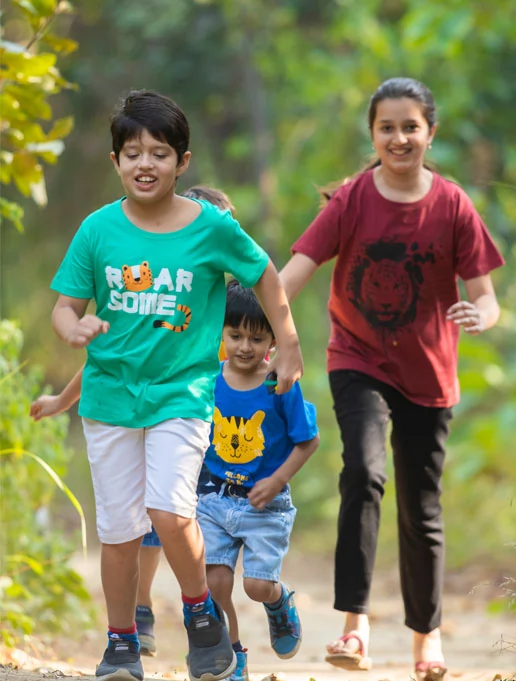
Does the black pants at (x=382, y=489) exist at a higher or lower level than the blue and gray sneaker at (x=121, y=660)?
higher

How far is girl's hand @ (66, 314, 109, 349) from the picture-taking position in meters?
2.88

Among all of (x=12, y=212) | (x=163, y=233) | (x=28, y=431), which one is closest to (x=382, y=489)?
(x=163, y=233)

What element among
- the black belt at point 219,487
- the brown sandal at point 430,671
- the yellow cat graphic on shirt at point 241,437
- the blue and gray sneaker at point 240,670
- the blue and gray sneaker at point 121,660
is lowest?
the brown sandal at point 430,671

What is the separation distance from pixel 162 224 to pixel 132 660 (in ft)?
4.02

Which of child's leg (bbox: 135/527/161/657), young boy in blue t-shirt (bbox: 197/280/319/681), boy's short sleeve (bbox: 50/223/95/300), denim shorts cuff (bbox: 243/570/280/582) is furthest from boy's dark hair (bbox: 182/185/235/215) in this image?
denim shorts cuff (bbox: 243/570/280/582)

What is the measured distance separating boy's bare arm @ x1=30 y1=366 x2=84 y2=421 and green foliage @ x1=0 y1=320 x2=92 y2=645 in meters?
1.07

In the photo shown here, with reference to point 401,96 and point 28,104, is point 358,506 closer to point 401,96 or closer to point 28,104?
point 401,96

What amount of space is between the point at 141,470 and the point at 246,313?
0.66 metres

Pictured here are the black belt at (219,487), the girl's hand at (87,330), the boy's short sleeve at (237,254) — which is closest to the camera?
the girl's hand at (87,330)

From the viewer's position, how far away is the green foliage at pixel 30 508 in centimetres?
463

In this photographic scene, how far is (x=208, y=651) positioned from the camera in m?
3.18

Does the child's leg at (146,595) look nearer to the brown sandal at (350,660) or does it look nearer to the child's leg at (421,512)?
the brown sandal at (350,660)

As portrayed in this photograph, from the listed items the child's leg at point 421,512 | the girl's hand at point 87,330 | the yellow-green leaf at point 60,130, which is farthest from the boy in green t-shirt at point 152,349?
the yellow-green leaf at point 60,130

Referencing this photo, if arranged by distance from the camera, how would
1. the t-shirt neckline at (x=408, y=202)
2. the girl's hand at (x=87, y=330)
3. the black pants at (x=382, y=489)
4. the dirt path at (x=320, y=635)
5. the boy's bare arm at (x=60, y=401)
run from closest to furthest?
the girl's hand at (x=87, y=330)
the boy's bare arm at (x=60, y=401)
the black pants at (x=382, y=489)
the t-shirt neckline at (x=408, y=202)
the dirt path at (x=320, y=635)
